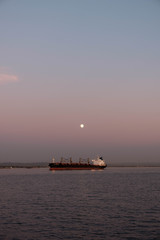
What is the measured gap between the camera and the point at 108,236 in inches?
889

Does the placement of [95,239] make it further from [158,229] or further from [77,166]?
[77,166]

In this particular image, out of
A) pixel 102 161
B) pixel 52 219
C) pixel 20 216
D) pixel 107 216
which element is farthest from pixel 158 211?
pixel 102 161

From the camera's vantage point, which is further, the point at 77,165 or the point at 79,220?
the point at 77,165

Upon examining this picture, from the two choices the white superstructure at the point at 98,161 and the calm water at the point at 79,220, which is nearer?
the calm water at the point at 79,220

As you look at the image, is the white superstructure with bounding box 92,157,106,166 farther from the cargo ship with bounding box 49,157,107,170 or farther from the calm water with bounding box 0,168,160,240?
the calm water with bounding box 0,168,160,240

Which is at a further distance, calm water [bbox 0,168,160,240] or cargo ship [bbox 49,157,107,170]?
cargo ship [bbox 49,157,107,170]

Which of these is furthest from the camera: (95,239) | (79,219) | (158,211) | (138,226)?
(158,211)

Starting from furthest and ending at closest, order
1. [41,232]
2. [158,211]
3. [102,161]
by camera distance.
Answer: [102,161], [158,211], [41,232]

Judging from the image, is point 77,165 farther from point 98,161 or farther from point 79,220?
point 79,220

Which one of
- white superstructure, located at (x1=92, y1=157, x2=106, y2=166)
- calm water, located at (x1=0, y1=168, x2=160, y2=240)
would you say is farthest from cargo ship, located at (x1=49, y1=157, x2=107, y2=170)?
calm water, located at (x1=0, y1=168, x2=160, y2=240)

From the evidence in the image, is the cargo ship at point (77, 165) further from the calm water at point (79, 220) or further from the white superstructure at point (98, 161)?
the calm water at point (79, 220)

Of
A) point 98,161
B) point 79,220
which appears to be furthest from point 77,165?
point 79,220

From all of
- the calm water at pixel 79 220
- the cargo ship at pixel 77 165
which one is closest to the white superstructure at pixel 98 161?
the cargo ship at pixel 77 165

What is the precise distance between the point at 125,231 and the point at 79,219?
5.67 metres
